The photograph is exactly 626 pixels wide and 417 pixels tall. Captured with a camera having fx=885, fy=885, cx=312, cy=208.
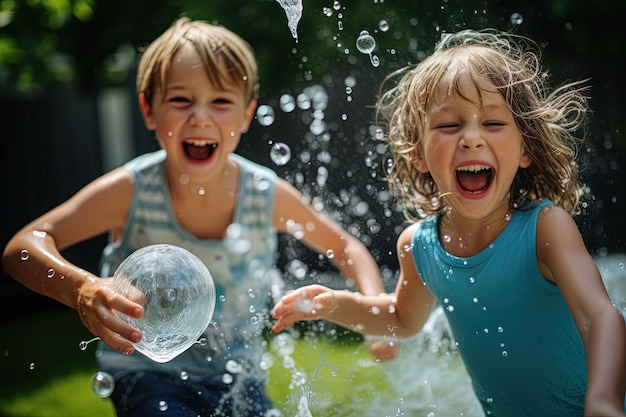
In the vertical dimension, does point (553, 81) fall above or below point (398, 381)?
above

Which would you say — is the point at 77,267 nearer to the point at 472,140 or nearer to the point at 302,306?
the point at 302,306

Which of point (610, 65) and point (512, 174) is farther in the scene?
point (610, 65)

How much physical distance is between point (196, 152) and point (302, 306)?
2.63ft

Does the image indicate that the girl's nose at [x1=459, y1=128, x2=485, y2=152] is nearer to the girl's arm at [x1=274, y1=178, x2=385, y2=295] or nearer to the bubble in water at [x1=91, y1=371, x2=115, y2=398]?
the girl's arm at [x1=274, y1=178, x2=385, y2=295]

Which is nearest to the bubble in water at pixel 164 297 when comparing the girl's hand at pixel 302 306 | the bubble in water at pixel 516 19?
the girl's hand at pixel 302 306

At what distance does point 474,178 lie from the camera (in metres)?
2.36

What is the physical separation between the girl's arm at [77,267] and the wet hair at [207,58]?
0.37 m

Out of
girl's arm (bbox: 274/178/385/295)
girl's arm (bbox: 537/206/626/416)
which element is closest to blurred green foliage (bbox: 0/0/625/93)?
girl's arm (bbox: 274/178/385/295)

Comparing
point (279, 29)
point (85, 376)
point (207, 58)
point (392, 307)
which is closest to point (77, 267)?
point (207, 58)

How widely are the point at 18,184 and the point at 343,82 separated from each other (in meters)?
4.69

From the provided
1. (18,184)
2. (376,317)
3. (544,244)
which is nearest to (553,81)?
(544,244)

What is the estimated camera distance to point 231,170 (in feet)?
10.5

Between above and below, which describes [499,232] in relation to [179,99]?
below

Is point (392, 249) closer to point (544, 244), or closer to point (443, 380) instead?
point (443, 380)
